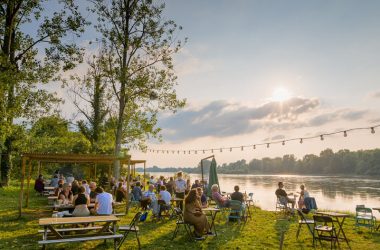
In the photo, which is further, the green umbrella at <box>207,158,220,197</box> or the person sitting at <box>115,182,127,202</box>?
the green umbrella at <box>207,158,220,197</box>

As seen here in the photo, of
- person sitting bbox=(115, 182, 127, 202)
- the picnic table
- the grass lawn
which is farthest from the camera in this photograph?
person sitting bbox=(115, 182, 127, 202)

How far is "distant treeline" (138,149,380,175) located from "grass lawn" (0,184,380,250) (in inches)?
1914

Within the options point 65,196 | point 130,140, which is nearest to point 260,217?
point 65,196

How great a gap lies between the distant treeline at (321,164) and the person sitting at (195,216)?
50.8 m

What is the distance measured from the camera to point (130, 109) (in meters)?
22.2

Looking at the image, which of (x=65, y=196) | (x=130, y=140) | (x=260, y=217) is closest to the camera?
(x=65, y=196)

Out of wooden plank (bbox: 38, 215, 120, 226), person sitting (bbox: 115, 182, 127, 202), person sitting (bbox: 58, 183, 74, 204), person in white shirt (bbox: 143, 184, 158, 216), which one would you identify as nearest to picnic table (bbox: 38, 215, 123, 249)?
wooden plank (bbox: 38, 215, 120, 226)

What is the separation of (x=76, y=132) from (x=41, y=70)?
505 inches

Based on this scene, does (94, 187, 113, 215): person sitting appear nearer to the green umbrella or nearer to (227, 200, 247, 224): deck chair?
(227, 200, 247, 224): deck chair

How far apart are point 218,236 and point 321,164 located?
3938 inches

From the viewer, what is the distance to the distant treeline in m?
80.4

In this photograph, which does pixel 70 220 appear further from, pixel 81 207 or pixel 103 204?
pixel 103 204

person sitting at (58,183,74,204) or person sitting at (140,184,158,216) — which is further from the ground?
person sitting at (58,183,74,204)

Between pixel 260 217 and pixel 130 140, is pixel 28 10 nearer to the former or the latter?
pixel 130 140
